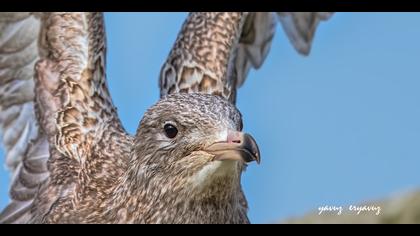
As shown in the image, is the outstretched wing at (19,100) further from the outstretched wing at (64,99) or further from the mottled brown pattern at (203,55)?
the mottled brown pattern at (203,55)

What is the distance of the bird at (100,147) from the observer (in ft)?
27.8

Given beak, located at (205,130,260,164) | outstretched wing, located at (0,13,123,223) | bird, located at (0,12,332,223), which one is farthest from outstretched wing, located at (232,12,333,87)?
beak, located at (205,130,260,164)

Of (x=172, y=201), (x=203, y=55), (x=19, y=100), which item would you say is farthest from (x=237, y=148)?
(x=19, y=100)

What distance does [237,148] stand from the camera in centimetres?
812

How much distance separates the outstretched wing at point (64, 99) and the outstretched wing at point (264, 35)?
1.96m

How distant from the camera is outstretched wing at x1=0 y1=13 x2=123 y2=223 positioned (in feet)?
35.6

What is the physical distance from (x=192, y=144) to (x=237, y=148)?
44 cm

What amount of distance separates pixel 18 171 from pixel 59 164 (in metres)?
1.39

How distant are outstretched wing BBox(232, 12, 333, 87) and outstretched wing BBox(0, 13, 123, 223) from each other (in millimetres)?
1956

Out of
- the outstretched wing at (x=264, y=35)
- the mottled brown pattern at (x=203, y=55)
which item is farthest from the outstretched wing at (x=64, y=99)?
the outstretched wing at (x=264, y=35)

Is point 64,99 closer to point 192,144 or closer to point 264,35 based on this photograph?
point 192,144
